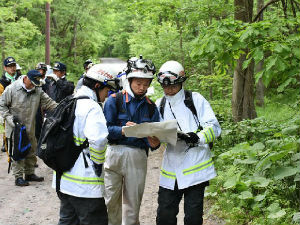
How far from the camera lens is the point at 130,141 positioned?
4.02 metres

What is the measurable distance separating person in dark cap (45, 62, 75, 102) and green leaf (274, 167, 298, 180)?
553cm

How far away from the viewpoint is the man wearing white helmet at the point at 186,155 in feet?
12.6

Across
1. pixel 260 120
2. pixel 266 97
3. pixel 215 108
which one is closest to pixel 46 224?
pixel 260 120

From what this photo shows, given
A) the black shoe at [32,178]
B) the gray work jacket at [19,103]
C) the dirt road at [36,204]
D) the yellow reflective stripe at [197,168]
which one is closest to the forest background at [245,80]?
the dirt road at [36,204]

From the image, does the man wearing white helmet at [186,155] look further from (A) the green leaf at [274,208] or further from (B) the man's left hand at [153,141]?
(A) the green leaf at [274,208]

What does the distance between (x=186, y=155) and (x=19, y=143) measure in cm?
389

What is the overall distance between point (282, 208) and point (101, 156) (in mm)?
2961

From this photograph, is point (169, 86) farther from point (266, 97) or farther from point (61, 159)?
point (266, 97)

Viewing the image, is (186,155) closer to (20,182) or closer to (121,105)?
(121,105)

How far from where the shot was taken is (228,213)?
206 inches

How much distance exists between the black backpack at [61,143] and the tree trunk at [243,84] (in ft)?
18.7

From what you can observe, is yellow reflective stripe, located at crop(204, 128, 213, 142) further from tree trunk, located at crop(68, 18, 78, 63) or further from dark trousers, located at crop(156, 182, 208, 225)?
tree trunk, located at crop(68, 18, 78, 63)

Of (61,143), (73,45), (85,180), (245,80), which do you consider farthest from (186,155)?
(73,45)

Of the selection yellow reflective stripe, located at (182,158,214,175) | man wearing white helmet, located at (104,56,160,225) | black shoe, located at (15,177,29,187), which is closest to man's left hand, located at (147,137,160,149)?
man wearing white helmet, located at (104,56,160,225)
